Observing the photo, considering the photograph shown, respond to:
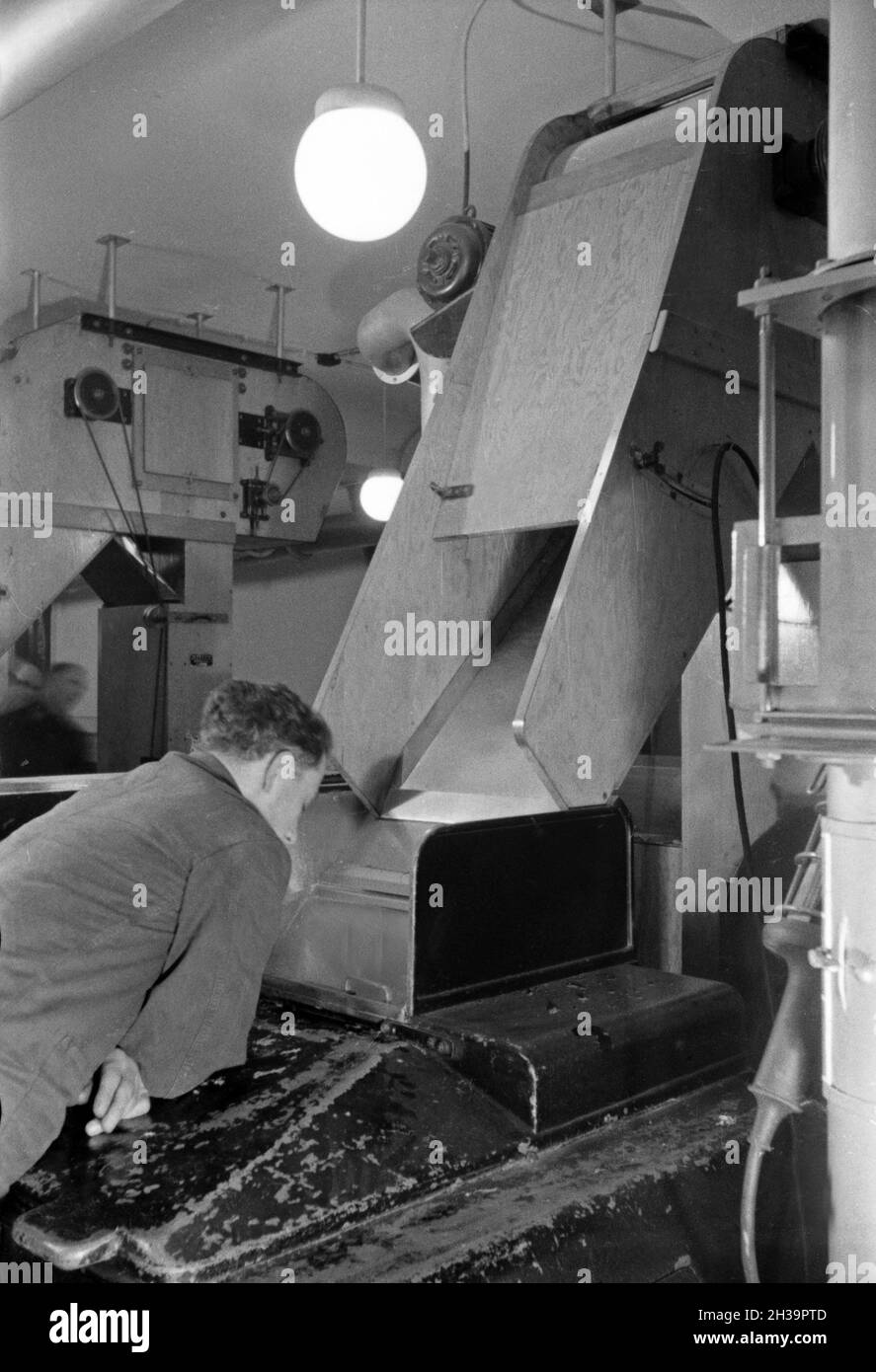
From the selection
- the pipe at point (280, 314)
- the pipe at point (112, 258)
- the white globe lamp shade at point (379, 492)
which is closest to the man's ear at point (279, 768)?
the pipe at point (112, 258)

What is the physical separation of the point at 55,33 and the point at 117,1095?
6.21 ft

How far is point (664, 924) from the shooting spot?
203cm

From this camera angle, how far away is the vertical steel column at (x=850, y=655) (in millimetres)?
1181

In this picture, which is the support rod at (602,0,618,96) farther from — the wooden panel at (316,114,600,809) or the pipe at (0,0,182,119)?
the pipe at (0,0,182,119)

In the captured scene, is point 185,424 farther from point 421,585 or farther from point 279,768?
point 279,768

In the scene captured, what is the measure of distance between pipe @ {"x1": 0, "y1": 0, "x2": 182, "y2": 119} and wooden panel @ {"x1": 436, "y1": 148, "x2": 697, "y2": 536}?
84 cm

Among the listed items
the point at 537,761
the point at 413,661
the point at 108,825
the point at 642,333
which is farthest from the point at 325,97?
the point at 108,825

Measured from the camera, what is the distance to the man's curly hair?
1.75 meters

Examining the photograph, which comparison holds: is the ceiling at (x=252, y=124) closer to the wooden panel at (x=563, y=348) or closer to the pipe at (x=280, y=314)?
the pipe at (x=280, y=314)

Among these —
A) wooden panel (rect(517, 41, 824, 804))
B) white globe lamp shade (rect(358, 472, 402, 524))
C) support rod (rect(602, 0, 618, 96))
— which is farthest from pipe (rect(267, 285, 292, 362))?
wooden panel (rect(517, 41, 824, 804))

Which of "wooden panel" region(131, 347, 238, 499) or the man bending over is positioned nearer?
the man bending over

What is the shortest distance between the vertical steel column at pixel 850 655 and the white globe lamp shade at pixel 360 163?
1.20 metres

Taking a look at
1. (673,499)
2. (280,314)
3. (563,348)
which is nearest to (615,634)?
(673,499)
